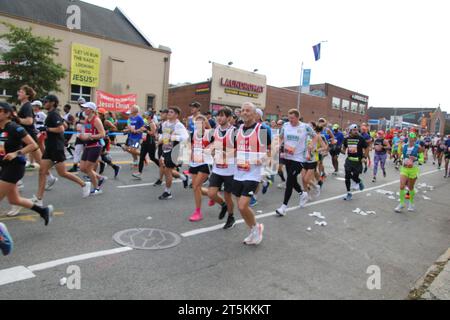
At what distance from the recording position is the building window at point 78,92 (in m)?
25.7

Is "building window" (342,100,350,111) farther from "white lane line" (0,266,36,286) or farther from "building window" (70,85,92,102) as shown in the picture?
"white lane line" (0,266,36,286)

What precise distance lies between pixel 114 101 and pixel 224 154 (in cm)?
2152

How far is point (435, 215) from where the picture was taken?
26.0 feet

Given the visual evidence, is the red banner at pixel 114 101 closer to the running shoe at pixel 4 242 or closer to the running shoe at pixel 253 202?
the running shoe at pixel 253 202

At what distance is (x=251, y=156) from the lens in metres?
4.91

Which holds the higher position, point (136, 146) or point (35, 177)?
point (136, 146)

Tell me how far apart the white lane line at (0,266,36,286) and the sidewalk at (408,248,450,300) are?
3.95 metres

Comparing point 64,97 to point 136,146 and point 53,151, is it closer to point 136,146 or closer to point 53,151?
point 136,146

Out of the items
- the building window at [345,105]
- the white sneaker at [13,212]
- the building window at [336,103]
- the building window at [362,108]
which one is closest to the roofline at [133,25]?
the white sneaker at [13,212]

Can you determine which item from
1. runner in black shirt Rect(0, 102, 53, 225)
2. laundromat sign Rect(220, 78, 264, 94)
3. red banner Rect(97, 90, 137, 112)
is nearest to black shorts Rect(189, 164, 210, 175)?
runner in black shirt Rect(0, 102, 53, 225)

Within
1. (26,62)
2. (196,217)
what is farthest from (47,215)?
(26,62)

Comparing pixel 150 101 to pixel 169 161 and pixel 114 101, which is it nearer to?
pixel 114 101

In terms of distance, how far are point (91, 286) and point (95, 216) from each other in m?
2.47

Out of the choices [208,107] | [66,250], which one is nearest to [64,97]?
[208,107]
